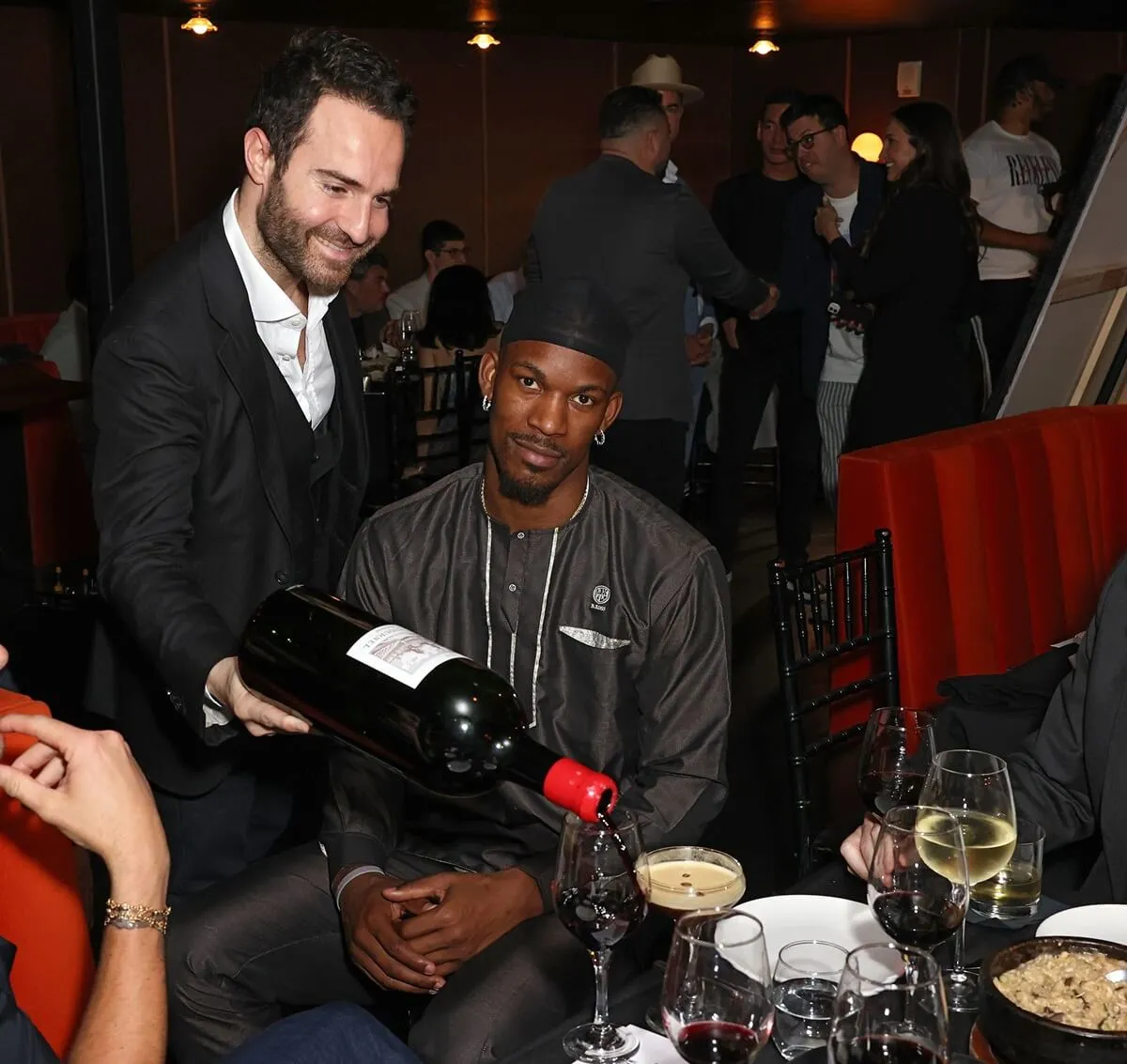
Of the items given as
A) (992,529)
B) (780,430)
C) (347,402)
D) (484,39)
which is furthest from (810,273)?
(484,39)

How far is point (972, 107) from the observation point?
9000 mm

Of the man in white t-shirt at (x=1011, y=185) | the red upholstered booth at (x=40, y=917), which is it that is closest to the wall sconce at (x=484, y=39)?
the man in white t-shirt at (x=1011, y=185)

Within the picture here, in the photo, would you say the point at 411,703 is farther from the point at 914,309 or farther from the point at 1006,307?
the point at 1006,307

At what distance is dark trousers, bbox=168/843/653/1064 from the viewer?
1.82 metres

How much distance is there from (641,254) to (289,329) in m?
2.20

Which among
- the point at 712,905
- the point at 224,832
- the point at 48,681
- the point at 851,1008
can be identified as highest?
the point at 851,1008

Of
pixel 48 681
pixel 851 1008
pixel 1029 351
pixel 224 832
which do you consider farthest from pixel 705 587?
pixel 48 681

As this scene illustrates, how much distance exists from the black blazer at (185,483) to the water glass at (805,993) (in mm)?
941

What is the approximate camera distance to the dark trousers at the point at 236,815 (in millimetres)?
2363

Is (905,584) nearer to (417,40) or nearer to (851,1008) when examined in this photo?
(851,1008)

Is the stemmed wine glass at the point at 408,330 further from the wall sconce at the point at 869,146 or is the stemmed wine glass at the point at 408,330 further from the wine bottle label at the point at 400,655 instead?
the wine bottle label at the point at 400,655

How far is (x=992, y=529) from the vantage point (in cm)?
316

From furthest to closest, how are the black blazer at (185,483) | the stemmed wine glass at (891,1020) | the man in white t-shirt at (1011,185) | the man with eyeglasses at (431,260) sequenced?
the man with eyeglasses at (431,260) < the man in white t-shirt at (1011,185) < the black blazer at (185,483) < the stemmed wine glass at (891,1020)

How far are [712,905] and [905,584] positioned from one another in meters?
1.57
